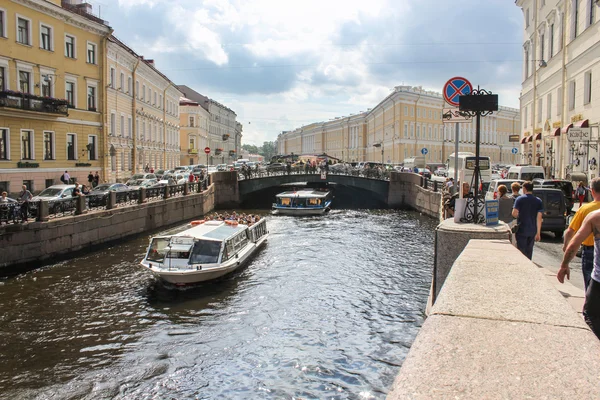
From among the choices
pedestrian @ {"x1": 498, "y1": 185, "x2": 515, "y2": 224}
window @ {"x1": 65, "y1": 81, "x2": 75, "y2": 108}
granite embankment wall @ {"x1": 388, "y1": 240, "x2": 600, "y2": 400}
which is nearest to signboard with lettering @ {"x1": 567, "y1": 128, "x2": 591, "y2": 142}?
pedestrian @ {"x1": 498, "y1": 185, "x2": 515, "y2": 224}

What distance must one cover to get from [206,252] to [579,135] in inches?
690

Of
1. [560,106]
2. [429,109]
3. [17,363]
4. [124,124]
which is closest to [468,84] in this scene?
[17,363]

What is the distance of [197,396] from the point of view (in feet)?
28.2

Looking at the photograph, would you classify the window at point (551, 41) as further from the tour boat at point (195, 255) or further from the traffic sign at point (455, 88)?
the traffic sign at point (455, 88)

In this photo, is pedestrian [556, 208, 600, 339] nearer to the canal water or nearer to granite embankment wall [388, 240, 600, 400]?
granite embankment wall [388, 240, 600, 400]

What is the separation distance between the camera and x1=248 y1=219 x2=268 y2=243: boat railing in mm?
20969

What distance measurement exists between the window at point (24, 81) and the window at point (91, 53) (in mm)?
5410

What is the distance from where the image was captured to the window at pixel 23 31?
26.4 metres

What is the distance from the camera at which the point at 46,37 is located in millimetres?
28422

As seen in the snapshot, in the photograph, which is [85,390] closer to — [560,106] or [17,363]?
[17,363]

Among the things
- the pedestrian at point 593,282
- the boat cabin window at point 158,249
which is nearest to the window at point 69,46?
the boat cabin window at point 158,249

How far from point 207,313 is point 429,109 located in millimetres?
75325

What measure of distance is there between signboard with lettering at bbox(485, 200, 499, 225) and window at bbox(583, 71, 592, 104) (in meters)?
21.2

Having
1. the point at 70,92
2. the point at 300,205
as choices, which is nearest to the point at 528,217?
the point at 300,205
